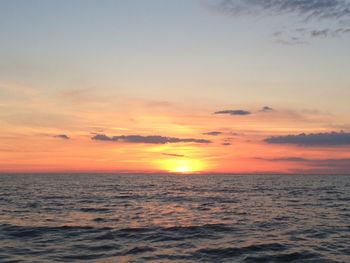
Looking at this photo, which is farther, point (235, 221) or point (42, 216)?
point (42, 216)

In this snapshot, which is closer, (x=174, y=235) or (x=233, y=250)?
(x=233, y=250)

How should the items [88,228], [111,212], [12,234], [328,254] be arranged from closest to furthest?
[328,254]
[12,234]
[88,228]
[111,212]

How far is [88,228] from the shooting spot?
1099 inches

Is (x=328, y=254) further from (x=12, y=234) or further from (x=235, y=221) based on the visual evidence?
(x=12, y=234)

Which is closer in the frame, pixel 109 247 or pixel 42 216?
pixel 109 247

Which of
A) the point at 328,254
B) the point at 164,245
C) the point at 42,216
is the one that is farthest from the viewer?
the point at 42,216

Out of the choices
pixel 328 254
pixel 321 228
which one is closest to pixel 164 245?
pixel 328 254

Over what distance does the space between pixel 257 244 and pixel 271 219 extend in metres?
10.3

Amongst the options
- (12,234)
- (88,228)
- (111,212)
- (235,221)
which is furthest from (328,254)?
(111,212)

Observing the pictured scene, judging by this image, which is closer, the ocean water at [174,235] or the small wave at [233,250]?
the ocean water at [174,235]

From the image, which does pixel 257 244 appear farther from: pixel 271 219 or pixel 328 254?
pixel 271 219

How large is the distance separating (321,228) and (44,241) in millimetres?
18641

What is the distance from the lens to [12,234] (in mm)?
25812

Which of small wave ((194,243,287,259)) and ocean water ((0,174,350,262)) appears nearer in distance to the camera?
ocean water ((0,174,350,262))
